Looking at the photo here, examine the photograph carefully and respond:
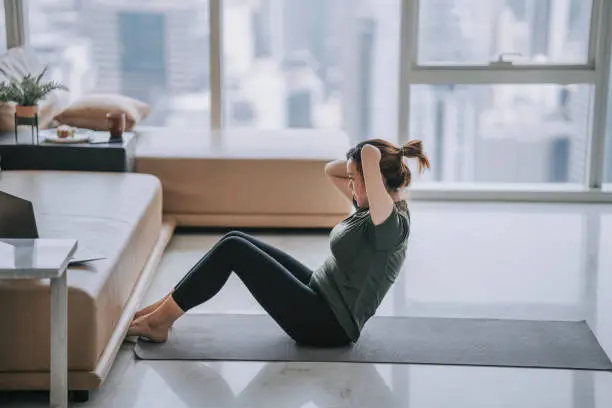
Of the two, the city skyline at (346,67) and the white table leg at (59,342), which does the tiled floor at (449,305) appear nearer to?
→ the white table leg at (59,342)

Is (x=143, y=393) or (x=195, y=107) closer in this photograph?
(x=143, y=393)

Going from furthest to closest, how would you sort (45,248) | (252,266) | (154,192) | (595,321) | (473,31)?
(473,31), (154,192), (595,321), (252,266), (45,248)

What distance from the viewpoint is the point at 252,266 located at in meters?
3.50

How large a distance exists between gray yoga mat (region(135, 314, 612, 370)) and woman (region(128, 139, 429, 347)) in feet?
0.34

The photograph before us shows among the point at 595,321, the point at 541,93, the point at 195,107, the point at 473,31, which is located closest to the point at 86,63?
the point at 195,107

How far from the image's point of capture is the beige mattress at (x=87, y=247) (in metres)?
3.10

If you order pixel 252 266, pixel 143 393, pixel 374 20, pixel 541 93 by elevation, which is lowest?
pixel 143 393

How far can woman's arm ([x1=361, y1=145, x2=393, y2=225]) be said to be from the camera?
11.0 feet

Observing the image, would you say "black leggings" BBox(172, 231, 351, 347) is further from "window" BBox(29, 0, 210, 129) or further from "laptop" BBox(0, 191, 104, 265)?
"window" BBox(29, 0, 210, 129)

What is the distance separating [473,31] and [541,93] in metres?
0.54

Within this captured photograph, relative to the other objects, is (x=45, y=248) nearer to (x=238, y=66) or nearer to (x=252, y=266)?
(x=252, y=266)

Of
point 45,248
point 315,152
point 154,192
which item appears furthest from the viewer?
point 315,152

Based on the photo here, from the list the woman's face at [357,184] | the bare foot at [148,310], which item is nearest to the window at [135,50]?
the bare foot at [148,310]

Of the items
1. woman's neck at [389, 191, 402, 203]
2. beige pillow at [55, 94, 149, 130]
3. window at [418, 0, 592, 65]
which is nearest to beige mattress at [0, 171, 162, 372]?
beige pillow at [55, 94, 149, 130]
